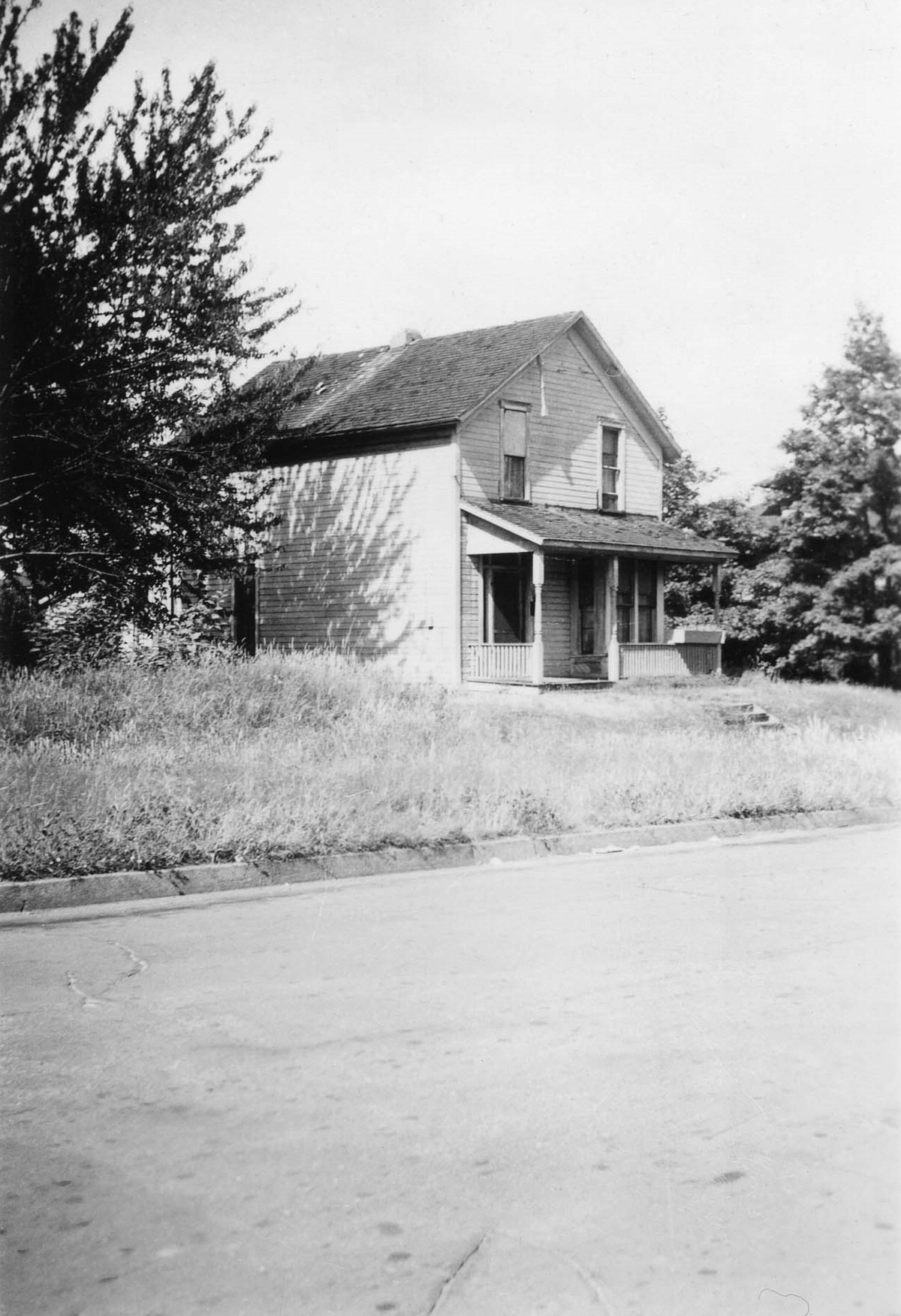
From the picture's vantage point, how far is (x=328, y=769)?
38.0ft

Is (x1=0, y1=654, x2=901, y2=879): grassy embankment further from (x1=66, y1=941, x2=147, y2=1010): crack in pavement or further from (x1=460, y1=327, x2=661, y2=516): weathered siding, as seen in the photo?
(x1=460, y1=327, x2=661, y2=516): weathered siding

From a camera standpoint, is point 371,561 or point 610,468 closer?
point 371,561

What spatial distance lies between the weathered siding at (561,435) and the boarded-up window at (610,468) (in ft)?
0.78

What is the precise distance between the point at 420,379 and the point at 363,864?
68.2 ft

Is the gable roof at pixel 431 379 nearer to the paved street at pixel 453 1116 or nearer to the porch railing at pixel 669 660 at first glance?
the porch railing at pixel 669 660

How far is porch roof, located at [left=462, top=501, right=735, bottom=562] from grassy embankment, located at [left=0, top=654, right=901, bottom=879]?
17.6 ft

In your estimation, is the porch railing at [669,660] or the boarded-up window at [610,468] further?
the boarded-up window at [610,468]

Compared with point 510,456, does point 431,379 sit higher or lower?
higher

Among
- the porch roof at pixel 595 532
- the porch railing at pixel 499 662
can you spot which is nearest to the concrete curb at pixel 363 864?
the porch roof at pixel 595 532

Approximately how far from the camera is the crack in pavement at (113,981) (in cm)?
555

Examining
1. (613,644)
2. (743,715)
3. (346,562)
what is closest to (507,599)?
(613,644)

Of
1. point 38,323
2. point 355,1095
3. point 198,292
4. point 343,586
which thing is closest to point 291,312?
point 198,292

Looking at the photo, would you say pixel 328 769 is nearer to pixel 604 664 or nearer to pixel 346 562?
pixel 346 562

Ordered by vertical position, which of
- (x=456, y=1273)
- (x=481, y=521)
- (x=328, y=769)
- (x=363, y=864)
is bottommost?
(x=363, y=864)
